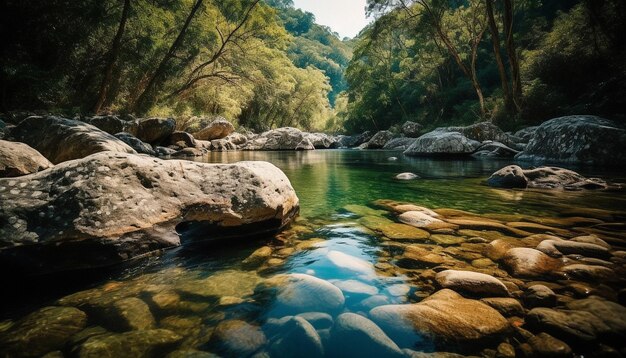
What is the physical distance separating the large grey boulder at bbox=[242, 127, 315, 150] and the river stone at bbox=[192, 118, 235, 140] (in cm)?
207

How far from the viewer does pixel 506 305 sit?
1548 millimetres

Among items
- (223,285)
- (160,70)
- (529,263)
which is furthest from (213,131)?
(529,263)

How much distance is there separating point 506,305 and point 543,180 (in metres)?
5.07

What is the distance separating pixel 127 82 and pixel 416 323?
2117 centimetres

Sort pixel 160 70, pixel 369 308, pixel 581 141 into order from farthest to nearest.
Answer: pixel 160 70
pixel 581 141
pixel 369 308

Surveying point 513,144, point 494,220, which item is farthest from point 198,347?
point 513,144

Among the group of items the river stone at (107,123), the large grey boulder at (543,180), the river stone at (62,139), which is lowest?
the large grey boulder at (543,180)

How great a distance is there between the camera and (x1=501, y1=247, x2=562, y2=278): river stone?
1913mm

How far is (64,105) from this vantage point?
43.2ft

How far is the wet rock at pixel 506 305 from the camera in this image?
1.49m

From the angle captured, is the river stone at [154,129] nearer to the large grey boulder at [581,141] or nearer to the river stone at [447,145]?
the river stone at [447,145]

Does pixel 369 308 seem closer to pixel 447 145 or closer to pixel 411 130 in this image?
pixel 447 145

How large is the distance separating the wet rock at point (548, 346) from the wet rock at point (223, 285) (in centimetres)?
150

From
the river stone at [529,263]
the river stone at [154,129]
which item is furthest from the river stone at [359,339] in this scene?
the river stone at [154,129]
